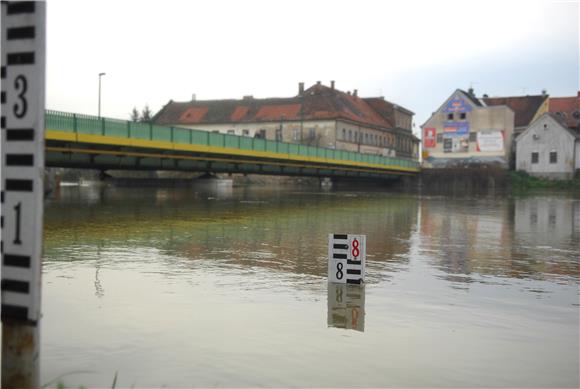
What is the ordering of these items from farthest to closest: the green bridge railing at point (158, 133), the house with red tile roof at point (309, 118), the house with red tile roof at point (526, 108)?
the house with red tile roof at point (309, 118) → the house with red tile roof at point (526, 108) → the green bridge railing at point (158, 133)

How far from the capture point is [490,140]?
7819cm

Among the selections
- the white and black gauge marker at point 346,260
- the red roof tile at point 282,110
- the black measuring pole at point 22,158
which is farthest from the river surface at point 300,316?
the red roof tile at point 282,110

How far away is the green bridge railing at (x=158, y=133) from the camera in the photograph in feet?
93.5

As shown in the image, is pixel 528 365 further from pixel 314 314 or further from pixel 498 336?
pixel 314 314

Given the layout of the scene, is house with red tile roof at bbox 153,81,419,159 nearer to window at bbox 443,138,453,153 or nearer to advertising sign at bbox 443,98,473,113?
window at bbox 443,138,453,153

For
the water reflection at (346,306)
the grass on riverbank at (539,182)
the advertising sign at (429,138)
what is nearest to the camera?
the water reflection at (346,306)

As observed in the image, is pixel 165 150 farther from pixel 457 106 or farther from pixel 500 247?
pixel 457 106

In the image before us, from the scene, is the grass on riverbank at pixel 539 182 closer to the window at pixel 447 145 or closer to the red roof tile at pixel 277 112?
Answer: the window at pixel 447 145

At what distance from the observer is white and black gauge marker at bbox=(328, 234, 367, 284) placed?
10018 millimetres

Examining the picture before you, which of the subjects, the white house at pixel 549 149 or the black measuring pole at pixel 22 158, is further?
the white house at pixel 549 149

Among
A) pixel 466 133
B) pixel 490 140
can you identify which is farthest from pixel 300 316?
pixel 466 133

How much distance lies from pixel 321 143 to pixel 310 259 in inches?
3126

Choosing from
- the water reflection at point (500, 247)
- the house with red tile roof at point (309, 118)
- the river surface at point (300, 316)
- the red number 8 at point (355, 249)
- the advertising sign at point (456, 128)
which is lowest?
the river surface at point (300, 316)

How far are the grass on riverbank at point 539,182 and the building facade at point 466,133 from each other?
454 centimetres
